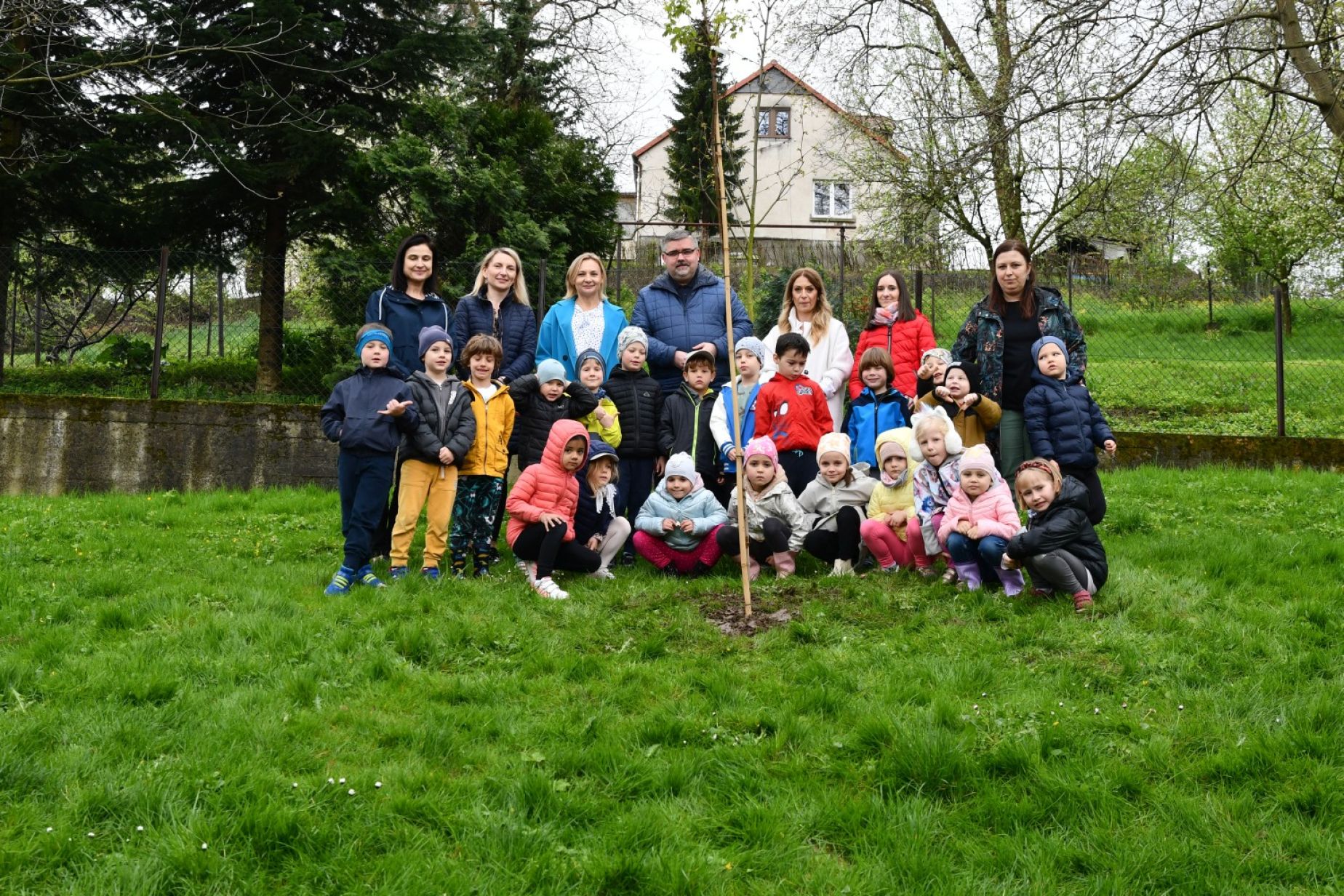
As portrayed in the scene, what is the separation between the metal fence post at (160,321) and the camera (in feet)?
35.0

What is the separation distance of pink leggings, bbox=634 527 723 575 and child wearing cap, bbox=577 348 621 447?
2.39 ft

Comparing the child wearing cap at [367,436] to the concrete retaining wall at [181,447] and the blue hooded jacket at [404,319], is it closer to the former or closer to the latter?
the blue hooded jacket at [404,319]

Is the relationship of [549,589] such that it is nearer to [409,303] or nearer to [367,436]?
[367,436]

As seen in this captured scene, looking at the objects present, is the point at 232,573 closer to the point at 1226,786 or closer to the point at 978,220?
the point at 1226,786

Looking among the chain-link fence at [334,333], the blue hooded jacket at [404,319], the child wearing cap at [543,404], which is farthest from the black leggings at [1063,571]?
the chain-link fence at [334,333]

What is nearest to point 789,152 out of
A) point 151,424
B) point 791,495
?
point 151,424

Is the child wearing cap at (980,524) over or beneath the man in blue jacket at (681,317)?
beneath

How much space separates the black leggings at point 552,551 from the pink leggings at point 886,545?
66.7 inches

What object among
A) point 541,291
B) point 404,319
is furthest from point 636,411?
point 541,291


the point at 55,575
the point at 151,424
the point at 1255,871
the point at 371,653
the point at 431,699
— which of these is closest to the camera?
the point at 1255,871

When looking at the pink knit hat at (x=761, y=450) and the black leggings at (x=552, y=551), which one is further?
the pink knit hat at (x=761, y=450)

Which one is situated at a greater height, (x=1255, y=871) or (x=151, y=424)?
(x=151, y=424)

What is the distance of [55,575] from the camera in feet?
19.7

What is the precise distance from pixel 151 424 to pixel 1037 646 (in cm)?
935
